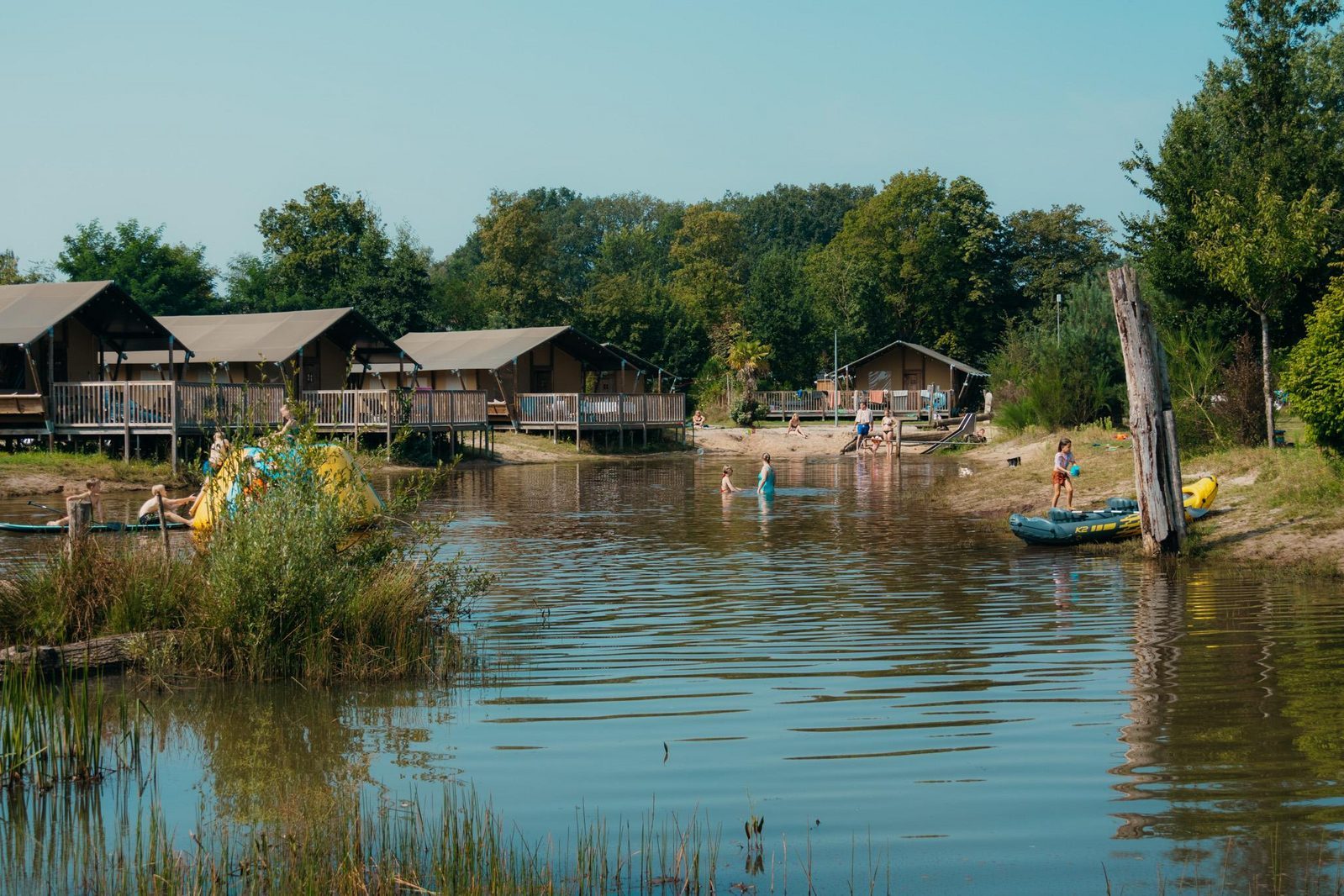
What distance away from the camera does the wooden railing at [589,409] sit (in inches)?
1988

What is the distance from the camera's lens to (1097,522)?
1933 cm

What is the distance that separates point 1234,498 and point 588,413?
32.4 m

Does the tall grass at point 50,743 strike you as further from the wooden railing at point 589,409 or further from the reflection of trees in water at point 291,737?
the wooden railing at point 589,409

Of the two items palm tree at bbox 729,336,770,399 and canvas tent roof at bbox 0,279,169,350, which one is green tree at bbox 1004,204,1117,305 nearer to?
palm tree at bbox 729,336,770,399

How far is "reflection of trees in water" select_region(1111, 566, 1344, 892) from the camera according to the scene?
6.06 m

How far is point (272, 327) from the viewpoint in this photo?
143 feet

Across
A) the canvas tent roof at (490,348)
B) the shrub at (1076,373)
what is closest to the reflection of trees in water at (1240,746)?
the shrub at (1076,373)

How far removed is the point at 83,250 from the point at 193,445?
3758 cm

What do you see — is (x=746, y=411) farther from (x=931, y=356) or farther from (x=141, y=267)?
(x=141, y=267)

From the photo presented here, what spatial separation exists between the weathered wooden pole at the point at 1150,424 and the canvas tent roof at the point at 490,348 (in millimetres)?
34784

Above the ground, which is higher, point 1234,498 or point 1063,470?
point 1063,470

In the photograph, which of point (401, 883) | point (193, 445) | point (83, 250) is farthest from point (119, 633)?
point (83, 250)

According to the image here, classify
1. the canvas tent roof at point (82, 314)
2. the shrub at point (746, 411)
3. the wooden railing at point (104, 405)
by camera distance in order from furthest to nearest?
the shrub at point (746, 411)
the wooden railing at point (104, 405)
the canvas tent roof at point (82, 314)

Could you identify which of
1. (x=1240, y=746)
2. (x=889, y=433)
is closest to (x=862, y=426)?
(x=889, y=433)
